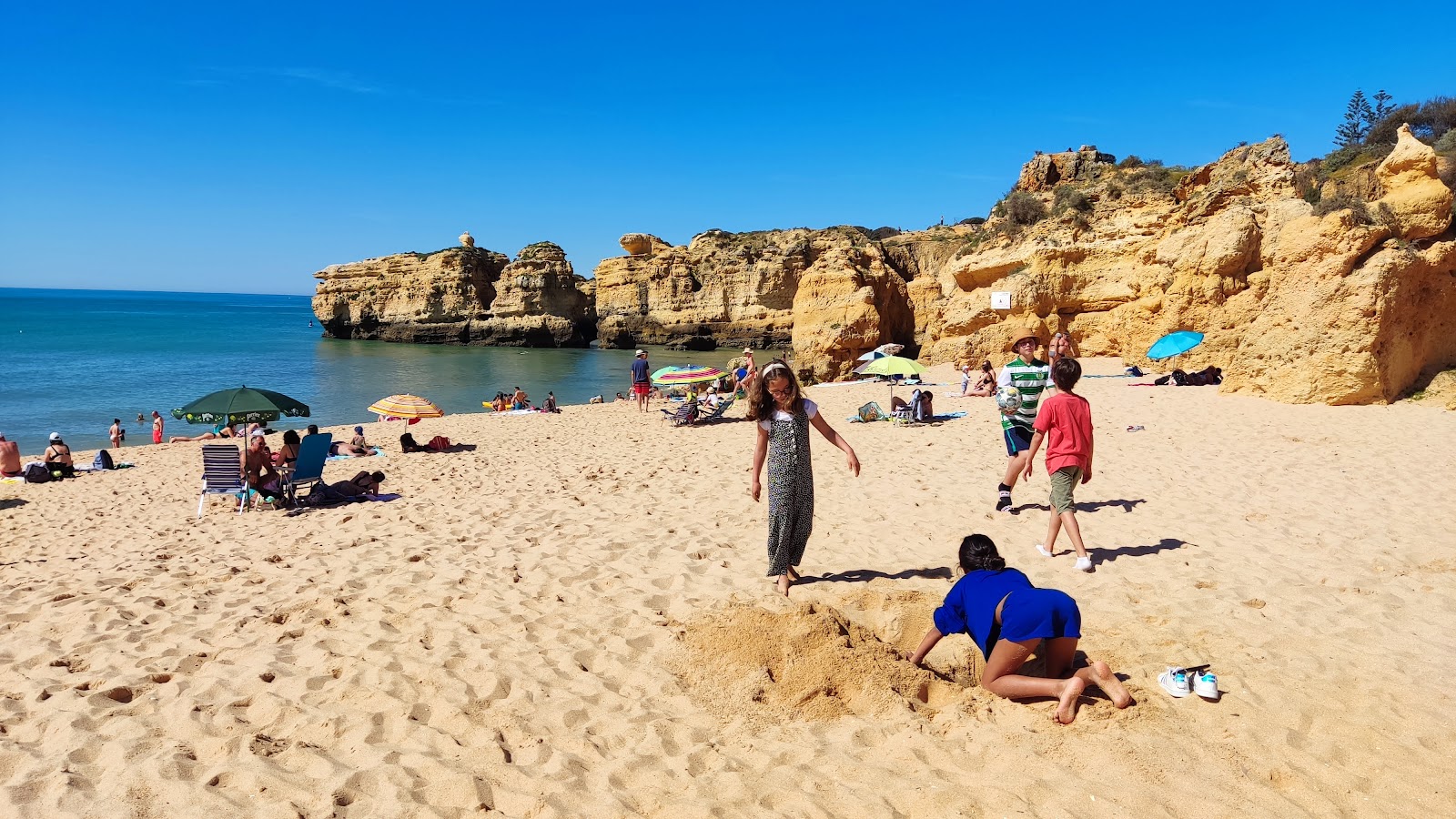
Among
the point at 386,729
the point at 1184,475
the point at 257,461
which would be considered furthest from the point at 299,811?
the point at 1184,475

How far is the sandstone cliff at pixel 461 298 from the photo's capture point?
189 ft

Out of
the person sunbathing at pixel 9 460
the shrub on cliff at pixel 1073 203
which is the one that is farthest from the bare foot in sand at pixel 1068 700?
the shrub on cliff at pixel 1073 203

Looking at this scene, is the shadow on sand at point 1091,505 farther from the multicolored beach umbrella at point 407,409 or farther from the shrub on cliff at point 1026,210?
→ the shrub on cliff at point 1026,210

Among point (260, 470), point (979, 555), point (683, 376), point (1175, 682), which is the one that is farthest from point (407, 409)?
point (1175, 682)

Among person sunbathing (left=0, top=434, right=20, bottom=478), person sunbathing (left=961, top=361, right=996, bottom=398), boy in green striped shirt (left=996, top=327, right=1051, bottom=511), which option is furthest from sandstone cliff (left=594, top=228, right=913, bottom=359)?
boy in green striped shirt (left=996, top=327, right=1051, bottom=511)

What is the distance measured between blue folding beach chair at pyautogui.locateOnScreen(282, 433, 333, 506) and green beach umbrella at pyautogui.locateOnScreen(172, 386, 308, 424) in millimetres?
1188

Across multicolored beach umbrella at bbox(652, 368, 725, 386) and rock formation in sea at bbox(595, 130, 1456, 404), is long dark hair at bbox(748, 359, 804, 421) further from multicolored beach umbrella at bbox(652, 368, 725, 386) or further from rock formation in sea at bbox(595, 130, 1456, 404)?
multicolored beach umbrella at bbox(652, 368, 725, 386)

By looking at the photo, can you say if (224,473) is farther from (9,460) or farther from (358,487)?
(9,460)

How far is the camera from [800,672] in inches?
141

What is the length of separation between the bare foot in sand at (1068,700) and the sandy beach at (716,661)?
0.08 metres

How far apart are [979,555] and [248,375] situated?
43.9 m

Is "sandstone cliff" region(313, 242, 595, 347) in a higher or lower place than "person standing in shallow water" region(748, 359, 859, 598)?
higher

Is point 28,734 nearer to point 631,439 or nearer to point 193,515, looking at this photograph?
point 193,515

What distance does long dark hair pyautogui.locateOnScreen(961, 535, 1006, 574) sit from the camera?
347 cm
